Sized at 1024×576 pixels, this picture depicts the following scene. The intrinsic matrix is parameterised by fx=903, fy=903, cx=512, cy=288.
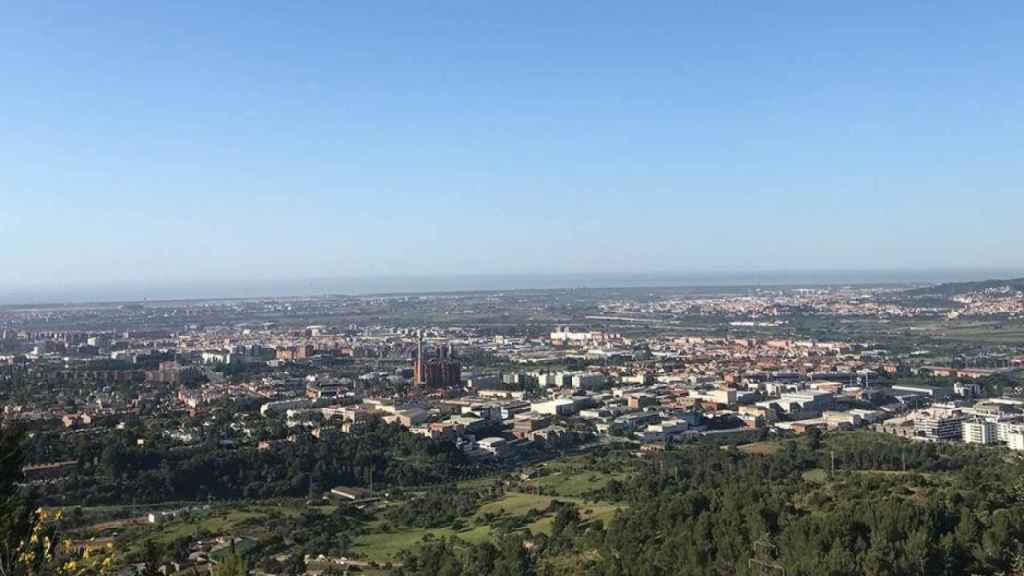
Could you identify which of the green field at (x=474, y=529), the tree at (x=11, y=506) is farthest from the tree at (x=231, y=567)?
the green field at (x=474, y=529)

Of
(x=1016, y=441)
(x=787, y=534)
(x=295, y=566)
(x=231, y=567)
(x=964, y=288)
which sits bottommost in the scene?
(x=1016, y=441)

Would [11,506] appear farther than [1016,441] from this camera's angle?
No

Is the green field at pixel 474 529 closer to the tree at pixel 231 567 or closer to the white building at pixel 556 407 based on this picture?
the tree at pixel 231 567

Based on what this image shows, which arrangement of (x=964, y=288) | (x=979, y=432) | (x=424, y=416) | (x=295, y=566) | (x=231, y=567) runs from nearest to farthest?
1. (x=231, y=567)
2. (x=295, y=566)
3. (x=979, y=432)
4. (x=424, y=416)
5. (x=964, y=288)

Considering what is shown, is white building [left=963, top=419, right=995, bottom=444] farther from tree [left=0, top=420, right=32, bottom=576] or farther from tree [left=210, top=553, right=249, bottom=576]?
tree [left=210, top=553, right=249, bottom=576]

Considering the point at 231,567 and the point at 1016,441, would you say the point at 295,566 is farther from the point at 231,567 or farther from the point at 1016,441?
the point at 1016,441

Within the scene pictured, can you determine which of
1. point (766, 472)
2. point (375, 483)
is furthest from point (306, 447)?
point (766, 472)

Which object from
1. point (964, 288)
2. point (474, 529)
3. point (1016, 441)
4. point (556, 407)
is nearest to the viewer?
point (474, 529)

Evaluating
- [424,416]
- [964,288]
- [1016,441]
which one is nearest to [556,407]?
[424,416]

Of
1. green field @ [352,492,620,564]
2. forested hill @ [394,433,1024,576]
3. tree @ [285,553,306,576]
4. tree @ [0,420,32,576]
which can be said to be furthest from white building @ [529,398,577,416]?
tree @ [0,420,32,576]

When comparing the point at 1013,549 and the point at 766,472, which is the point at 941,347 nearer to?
the point at 766,472
